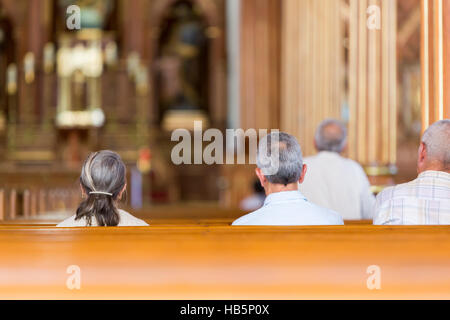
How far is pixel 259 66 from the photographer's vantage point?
1164 centimetres

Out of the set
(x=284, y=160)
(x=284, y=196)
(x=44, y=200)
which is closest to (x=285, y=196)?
(x=284, y=196)

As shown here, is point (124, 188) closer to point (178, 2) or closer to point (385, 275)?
point (385, 275)

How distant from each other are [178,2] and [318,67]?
561 cm

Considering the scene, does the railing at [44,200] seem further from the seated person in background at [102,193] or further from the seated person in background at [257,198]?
the seated person in background at [102,193]

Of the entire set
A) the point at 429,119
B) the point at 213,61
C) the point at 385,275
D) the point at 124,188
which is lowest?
the point at 385,275

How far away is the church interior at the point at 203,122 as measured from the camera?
1.84 m

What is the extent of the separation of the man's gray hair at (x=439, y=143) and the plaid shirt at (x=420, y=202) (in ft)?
0.20

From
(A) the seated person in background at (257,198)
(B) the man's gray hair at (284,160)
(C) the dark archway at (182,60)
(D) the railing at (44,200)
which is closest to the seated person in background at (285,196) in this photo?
(B) the man's gray hair at (284,160)

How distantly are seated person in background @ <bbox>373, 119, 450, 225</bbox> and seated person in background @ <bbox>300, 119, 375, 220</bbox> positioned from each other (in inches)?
52.1

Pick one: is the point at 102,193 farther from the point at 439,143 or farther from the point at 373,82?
the point at 373,82
